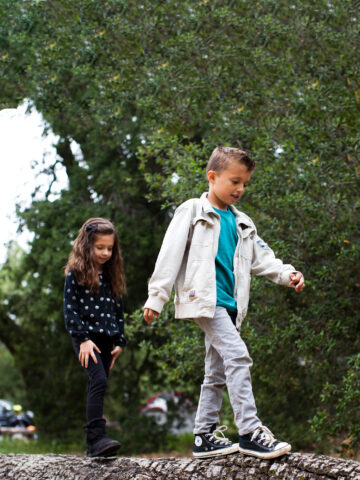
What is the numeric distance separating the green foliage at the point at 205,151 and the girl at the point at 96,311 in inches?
112

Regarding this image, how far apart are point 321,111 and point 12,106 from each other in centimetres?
592

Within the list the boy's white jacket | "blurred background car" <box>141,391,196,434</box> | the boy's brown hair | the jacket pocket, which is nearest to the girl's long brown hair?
the boy's white jacket

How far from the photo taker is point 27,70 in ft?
34.2

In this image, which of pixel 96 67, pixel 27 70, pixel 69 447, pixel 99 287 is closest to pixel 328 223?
pixel 99 287

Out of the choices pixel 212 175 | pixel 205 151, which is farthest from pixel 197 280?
pixel 205 151

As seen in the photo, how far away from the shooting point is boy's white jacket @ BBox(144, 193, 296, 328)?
351 cm

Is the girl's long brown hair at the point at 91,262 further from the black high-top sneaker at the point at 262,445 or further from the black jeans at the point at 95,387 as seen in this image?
the black high-top sneaker at the point at 262,445

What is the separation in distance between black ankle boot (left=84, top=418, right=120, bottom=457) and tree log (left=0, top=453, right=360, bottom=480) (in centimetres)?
10

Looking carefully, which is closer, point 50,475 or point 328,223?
point 50,475

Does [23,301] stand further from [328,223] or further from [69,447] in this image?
[328,223]

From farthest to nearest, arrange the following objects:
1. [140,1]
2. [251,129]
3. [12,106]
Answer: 1. [12,106]
2. [140,1]
3. [251,129]

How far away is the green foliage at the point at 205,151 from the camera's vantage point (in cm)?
716

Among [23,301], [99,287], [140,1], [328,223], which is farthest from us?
[23,301]

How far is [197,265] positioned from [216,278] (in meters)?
0.18
